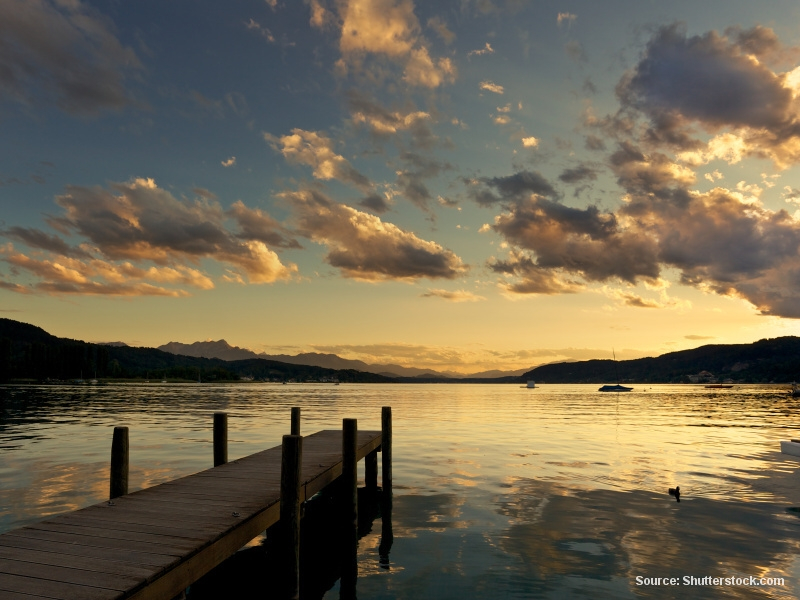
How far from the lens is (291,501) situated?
1074cm

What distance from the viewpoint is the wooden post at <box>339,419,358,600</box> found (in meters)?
12.0

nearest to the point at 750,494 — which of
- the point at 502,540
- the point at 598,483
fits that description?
the point at 598,483

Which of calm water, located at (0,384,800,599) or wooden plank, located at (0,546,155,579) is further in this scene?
calm water, located at (0,384,800,599)

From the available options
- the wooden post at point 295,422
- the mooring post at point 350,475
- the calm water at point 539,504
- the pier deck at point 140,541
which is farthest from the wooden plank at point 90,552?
the wooden post at point 295,422

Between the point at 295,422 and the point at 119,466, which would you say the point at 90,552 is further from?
the point at 295,422

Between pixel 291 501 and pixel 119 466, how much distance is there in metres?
4.66

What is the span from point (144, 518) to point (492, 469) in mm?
18753

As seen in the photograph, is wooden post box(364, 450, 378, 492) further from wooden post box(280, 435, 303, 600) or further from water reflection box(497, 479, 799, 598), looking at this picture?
wooden post box(280, 435, 303, 600)

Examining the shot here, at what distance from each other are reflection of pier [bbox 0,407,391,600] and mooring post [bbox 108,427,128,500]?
2 centimetres

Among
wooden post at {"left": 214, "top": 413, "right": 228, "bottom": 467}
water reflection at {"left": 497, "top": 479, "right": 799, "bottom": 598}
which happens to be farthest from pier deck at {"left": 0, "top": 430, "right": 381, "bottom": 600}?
water reflection at {"left": 497, "top": 479, "right": 799, "bottom": 598}

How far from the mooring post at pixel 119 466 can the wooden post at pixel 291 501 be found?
425 cm

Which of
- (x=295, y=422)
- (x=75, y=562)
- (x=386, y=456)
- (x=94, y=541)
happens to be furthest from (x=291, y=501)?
(x=295, y=422)

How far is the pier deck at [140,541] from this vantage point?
687 centimetres

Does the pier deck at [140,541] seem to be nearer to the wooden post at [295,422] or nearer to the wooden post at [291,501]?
the wooden post at [291,501]
